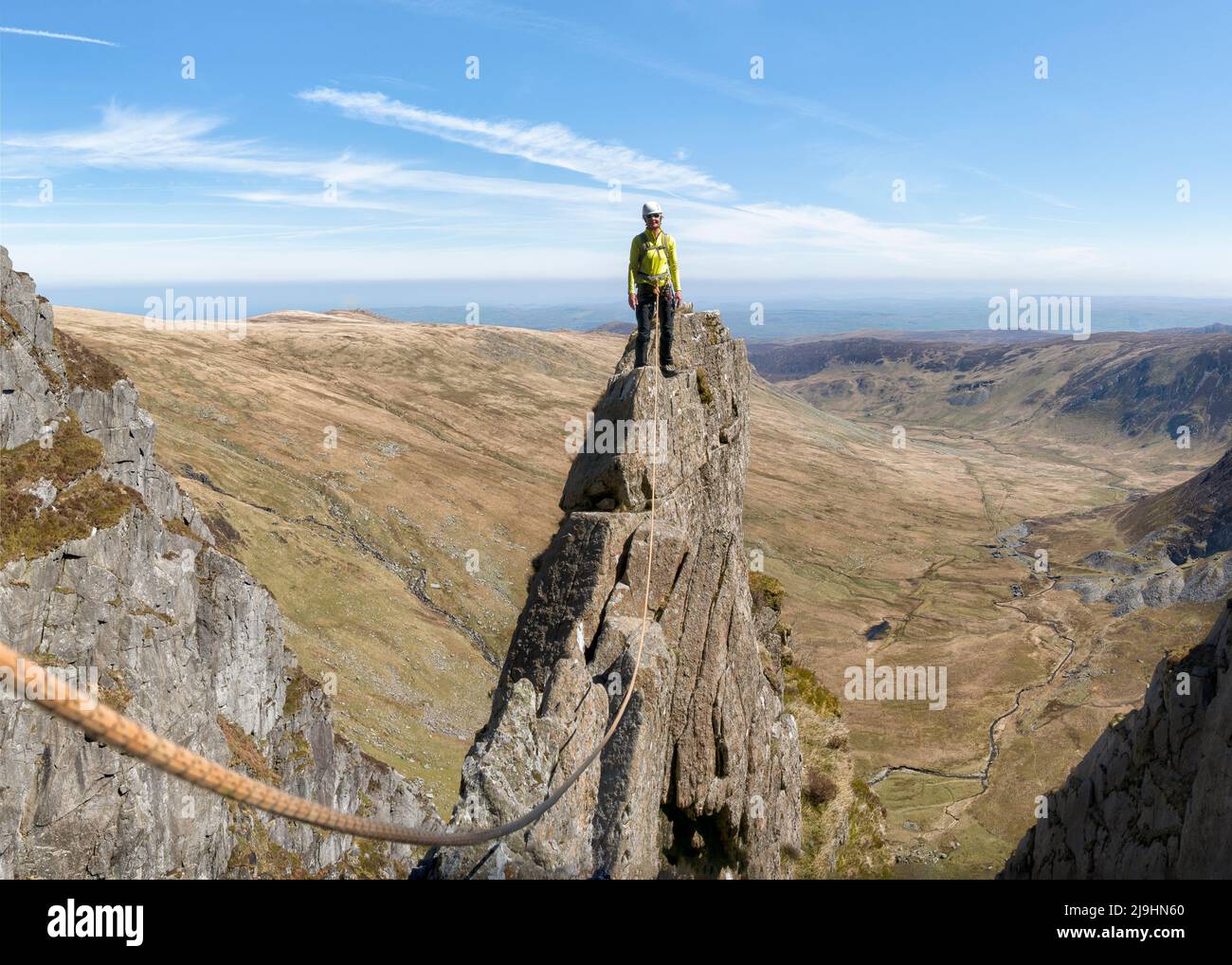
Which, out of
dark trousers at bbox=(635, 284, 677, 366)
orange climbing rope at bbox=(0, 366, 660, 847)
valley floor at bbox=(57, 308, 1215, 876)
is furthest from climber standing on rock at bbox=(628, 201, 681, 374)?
valley floor at bbox=(57, 308, 1215, 876)

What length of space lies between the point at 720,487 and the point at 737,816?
13.6m

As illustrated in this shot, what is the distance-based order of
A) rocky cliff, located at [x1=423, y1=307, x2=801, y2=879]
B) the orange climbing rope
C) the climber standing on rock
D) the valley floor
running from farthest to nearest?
the valley floor
the climber standing on rock
rocky cliff, located at [x1=423, y1=307, x2=801, y2=879]
the orange climbing rope

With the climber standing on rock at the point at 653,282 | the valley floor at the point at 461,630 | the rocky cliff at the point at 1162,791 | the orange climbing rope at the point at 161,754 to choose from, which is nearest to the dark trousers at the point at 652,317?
the climber standing on rock at the point at 653,282

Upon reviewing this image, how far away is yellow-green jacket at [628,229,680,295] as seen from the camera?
27.2 m

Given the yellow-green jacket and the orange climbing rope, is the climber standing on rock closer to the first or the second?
the yellow-green jacket

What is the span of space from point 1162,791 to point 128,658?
2311 inches

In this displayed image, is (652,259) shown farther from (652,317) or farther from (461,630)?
(461,630)

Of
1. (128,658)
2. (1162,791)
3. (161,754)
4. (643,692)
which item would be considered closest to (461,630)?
(128,658)

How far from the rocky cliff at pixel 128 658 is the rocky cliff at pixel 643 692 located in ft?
101

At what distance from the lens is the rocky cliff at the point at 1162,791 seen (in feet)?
95.2

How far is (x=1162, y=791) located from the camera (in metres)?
34.2

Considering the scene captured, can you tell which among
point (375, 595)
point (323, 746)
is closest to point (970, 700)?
point (375, 595)

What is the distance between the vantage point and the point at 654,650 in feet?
73.1

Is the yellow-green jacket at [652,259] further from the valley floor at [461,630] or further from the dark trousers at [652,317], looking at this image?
the valley floor at [461,630]
